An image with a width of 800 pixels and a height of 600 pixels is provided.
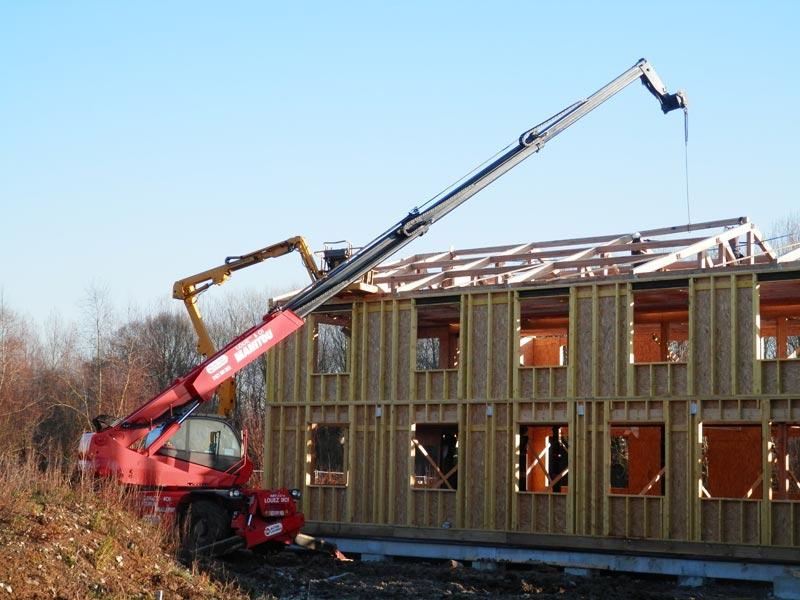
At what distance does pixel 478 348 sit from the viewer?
23.5 m

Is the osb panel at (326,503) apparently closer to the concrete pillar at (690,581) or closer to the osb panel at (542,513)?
the osb panel at (542,513)

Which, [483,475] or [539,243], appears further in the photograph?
[539,243]

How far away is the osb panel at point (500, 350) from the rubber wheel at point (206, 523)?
646cm

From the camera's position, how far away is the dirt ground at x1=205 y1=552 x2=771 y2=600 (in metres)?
16.4

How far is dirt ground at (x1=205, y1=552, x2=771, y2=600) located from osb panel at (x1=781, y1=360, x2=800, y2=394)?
366cm

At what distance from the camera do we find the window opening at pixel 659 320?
22312mm

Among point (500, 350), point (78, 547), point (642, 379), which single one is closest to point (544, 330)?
point (500, 350)

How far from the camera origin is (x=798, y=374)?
19891 millimetres

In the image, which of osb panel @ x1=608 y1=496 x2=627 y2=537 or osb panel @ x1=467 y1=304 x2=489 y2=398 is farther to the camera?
osb panel @ x1=467 y1=304 x2=489 y2=398

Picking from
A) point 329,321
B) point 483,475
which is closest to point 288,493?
point 483,475

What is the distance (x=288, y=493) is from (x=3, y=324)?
43281 millimetres

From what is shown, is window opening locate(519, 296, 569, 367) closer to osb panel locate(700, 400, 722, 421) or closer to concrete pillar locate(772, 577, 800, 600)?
osb panel locate(700, 400, 722, 421)

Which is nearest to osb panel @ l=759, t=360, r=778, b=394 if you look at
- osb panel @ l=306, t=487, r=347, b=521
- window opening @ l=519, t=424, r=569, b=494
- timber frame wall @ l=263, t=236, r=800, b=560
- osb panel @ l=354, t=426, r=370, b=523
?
timber frame wall @ l=263, t=236, r=800, b=560

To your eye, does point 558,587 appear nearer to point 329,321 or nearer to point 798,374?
point 798,374
